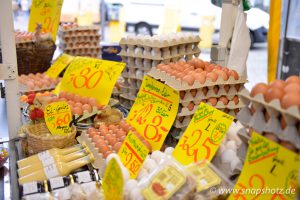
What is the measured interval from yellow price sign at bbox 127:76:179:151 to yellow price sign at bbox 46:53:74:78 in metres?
1.35

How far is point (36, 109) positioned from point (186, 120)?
0.81 m

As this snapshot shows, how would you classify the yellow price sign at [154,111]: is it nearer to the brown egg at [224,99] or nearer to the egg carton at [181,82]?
the egg carton at [181,82]

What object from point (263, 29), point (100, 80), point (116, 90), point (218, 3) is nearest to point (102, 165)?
point (100, 80)

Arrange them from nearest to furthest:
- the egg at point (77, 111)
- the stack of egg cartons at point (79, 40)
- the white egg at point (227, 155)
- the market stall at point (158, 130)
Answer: the market stall at point (158, 130) → the white egg at point (227, 155) → the egg at point (77, 111) → the stack of egg cartons at point (79, 40)

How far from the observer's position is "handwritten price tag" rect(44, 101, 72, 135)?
6.03 feet

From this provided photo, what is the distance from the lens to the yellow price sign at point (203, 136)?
4.60 ft

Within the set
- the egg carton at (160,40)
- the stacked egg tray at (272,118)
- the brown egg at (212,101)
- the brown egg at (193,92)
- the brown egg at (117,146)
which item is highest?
the egg carton at (160,40)

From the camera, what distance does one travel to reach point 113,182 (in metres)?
1.24

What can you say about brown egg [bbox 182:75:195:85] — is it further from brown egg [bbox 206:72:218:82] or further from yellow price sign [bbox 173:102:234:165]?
yellow price sign [bbox 173:102:234:165]

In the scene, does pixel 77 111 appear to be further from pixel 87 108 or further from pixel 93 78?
pixel 93 78

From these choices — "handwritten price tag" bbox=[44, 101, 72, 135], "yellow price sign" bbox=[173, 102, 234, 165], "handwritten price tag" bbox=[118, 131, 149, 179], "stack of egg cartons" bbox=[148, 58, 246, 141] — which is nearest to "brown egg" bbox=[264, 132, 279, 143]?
"yellow price sign" bbox=[173, 102, 234, 165]

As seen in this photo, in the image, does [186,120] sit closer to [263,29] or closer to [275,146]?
[275,146]

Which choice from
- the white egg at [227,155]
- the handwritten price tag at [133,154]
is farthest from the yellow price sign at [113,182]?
the white egg at [227,155]

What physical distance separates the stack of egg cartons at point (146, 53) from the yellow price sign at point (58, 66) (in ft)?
2.79
